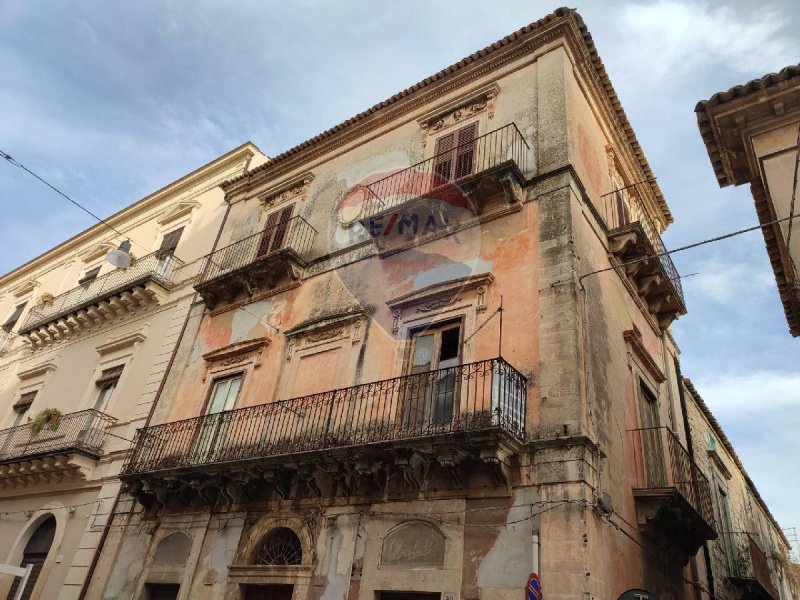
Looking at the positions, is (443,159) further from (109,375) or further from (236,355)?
(109,375)

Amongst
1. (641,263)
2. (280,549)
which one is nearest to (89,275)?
(280,549)

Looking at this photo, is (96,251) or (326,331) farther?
(96,251)

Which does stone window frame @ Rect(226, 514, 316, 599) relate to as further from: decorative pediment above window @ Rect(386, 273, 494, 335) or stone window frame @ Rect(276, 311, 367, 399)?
decorative pediment above window @ Rect(386, 273, 494, 335)

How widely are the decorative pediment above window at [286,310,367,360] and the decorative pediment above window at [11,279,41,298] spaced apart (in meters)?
16.7

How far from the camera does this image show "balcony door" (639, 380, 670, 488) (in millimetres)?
9664

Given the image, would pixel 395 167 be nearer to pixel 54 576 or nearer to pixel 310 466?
pixel 310 466

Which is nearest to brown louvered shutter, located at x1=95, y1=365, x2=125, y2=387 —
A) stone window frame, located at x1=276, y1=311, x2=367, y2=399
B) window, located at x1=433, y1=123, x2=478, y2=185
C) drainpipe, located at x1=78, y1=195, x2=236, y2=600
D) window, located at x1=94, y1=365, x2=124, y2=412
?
window, located at x1=94, y1=365, x2=124, y2=412

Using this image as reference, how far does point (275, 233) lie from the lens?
569 inches

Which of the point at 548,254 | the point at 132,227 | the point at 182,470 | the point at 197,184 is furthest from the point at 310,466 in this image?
the point at 132,227

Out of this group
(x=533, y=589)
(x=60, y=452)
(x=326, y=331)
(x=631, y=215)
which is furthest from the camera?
(x=631, y=215)

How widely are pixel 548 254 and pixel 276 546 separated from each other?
6033 millimetres

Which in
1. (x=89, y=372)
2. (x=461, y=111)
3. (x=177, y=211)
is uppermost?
(x=177, y=211)

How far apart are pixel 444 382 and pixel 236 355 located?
529 centimetres

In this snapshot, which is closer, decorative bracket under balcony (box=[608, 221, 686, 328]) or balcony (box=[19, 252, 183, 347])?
decorative bracket under balcony (box=[608, 221, 686, 328])
